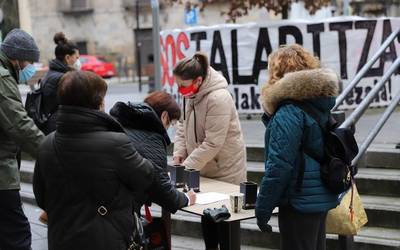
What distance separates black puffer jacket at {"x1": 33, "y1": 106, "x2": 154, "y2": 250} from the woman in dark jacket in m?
2.59

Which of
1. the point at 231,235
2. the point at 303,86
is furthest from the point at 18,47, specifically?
the point at 303,86

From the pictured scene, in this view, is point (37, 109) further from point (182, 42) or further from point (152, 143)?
point (182, 42)

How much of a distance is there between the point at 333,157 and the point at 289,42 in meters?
6.08

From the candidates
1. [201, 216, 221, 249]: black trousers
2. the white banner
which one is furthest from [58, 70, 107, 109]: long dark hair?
the white banner

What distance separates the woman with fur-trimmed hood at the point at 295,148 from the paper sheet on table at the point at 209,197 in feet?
1.49

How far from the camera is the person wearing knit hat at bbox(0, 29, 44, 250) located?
4.12 meters

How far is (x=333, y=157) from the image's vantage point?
137 inches

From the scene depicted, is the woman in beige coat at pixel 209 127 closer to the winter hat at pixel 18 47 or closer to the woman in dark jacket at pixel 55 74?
the winter hat at pixel 18 47

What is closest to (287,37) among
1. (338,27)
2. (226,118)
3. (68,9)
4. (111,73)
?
(338,27)

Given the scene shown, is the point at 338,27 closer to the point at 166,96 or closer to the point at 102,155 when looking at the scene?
the point at 166,96

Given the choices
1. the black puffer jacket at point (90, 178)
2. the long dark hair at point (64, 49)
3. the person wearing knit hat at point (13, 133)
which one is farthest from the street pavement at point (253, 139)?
the black puffer jacket at point (90, 178)

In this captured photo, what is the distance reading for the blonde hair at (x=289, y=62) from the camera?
3.56m

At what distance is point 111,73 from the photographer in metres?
32.6

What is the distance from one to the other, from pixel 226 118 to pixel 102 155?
1.50 meters
